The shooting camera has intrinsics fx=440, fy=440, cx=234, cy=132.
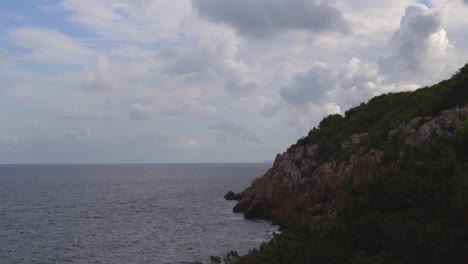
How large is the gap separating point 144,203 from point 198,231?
4222cm

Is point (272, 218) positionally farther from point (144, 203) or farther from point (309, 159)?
point (144, 203)

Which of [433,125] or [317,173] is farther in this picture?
[317,173]

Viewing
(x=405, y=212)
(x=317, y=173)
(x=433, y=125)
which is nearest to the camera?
(x=405, y=212)

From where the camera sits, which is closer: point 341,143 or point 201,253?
point 201,253

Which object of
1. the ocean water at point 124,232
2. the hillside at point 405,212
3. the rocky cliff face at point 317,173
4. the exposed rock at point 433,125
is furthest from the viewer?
the ocean water at point 124,232

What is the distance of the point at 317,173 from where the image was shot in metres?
63.5

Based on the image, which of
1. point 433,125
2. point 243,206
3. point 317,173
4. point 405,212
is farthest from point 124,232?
point 405,212

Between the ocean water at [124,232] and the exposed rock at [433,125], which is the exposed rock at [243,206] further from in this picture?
the exposed rock at [433,125]

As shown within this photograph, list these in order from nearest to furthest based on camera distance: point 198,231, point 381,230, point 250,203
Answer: point 381,230 < point 198,231 < point 250,203

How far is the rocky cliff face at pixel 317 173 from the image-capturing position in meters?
42.8

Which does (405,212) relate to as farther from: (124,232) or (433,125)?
(124,232)

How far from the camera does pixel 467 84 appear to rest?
45.1m

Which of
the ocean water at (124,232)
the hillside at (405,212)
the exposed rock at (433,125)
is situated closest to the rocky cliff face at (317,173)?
the exposed rock at (433,125)

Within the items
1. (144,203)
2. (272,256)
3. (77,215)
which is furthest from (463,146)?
(144,203)
